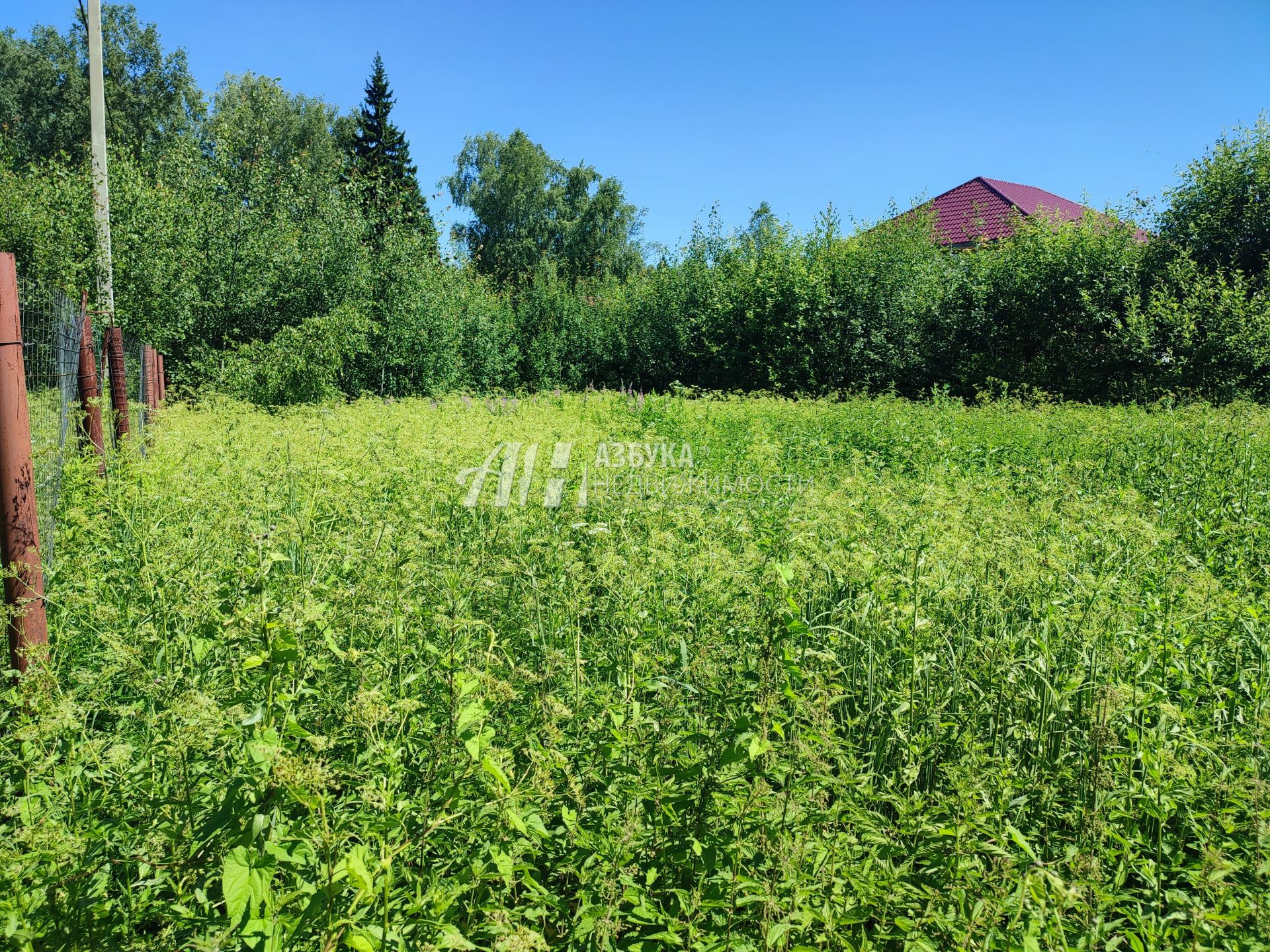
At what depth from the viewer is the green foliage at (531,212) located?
4678 cm

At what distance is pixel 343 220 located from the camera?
664 inches

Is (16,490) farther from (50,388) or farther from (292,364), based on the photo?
(292,364)

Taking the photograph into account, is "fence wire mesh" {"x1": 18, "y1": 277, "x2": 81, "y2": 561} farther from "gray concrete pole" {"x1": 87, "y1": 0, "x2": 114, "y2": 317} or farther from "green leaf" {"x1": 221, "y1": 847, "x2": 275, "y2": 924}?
"gray concrete pole" {"x1": 87, "y1": 0, "x2": 114, "y2": 317}

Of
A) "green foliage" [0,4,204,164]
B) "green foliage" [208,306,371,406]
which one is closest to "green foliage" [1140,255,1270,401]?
"green foliage" [208,306,371,406]

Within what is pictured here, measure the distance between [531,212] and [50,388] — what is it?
149 ft

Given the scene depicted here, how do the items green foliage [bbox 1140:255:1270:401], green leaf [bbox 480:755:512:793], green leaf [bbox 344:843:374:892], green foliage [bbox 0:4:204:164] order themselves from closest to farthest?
green leaf [bbox 344:843:374:892]
green leaf [bbox 480:755:512:793]
green foliage [bbox 1140:255:1270:401]
green foliage [bbox 0:4:204:164]

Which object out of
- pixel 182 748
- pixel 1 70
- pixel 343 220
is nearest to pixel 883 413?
pixel 182 748

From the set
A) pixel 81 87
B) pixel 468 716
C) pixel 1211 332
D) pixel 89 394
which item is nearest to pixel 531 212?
pixel 81 87

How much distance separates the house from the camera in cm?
2533

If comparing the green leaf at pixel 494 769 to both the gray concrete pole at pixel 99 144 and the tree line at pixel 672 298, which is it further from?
the tree line at pixel 672 298

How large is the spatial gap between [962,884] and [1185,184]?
18817mm

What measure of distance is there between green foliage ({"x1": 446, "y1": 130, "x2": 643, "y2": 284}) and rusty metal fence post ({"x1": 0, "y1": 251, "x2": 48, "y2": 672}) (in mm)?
44183

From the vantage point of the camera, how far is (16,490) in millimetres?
3061

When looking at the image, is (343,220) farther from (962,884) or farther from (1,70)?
(1,70)
